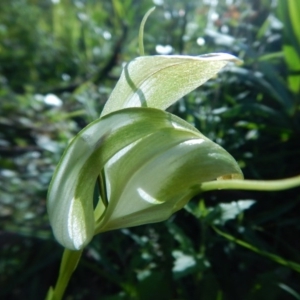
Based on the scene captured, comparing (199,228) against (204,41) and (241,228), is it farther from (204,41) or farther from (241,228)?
(204,41)

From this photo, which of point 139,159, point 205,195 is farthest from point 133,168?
point 205,195

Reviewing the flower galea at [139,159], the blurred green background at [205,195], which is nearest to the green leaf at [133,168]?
the flower galea at [139,159]

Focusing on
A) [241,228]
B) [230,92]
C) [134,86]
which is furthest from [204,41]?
[134,86]

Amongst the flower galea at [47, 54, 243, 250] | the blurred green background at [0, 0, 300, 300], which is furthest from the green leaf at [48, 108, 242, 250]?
the blurred green background at [0, 0, 300, 300]

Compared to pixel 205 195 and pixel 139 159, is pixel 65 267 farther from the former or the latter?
pixel 205 195

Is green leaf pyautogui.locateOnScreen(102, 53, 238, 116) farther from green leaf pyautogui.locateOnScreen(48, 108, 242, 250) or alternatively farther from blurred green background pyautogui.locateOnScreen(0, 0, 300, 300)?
blurred green background pyautogui.locateOnScreen(0, 0, 300, 300)

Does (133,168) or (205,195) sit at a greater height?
(133,168)


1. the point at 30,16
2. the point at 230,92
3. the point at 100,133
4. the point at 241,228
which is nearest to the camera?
the point at 100,133
